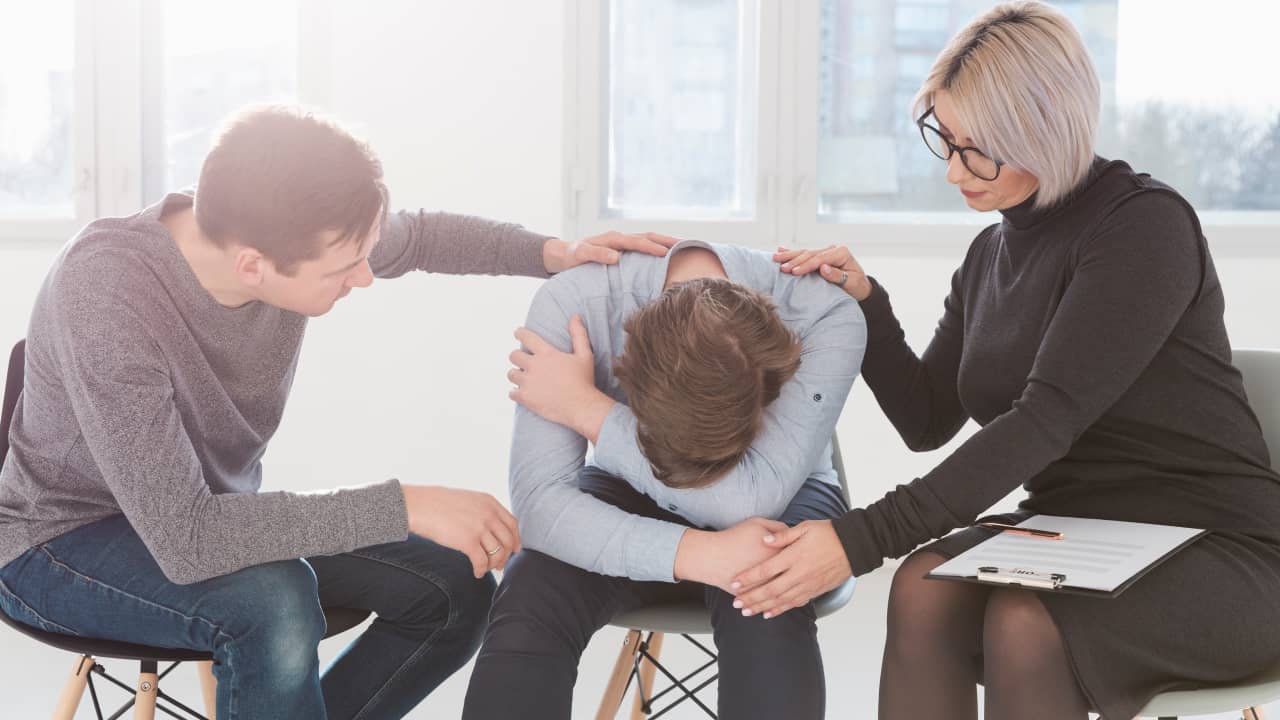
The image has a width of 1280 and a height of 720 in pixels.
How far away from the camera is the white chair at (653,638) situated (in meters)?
1.42

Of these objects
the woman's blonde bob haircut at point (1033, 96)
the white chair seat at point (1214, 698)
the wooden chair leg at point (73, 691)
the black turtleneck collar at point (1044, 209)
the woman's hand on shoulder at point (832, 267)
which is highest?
the woman's blonde bob haircut at point (1033, 96)

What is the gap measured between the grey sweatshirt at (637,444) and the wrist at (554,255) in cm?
18

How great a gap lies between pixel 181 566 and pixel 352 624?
334 mm

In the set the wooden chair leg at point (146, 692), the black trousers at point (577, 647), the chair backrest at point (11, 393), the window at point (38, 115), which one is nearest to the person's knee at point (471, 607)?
the black trousers at point (577, 647)

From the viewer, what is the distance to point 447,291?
3342 millimetres

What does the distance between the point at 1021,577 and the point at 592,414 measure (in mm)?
555

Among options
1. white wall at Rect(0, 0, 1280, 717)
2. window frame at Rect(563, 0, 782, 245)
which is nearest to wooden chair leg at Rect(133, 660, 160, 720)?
white wall at Rect(0, 0, 1280, 717)

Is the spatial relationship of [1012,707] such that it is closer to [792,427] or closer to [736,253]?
[792,427]

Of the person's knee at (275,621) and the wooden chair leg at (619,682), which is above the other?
the person's knee at (275,621)

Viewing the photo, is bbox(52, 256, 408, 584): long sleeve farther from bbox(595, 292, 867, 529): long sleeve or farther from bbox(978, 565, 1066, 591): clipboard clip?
bbox(978, 565, 1066, 591): clipboard clip

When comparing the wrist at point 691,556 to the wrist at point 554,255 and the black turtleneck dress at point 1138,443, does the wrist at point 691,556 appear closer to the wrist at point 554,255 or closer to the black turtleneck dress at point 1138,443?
the black turtleneck dress at point 1138,443

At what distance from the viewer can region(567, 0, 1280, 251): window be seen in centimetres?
335

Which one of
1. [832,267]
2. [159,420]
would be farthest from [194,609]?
[832,267]

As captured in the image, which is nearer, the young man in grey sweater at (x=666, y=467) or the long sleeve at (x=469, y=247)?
the young man in grey sweater at (x=666, y=467)
